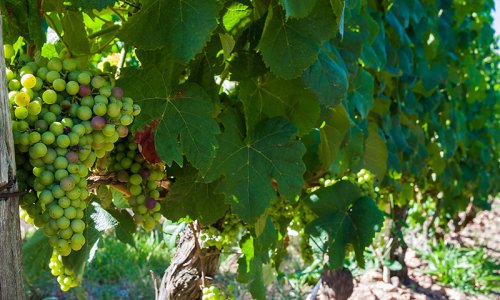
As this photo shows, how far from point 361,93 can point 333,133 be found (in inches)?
22.1

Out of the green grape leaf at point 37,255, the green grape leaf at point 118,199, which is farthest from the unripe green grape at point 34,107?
the green grape leaf at point 118,199

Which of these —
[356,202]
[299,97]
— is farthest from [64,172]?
[356,202]

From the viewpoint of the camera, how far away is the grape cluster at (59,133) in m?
1.00

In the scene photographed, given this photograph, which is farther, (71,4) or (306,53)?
(306,53)

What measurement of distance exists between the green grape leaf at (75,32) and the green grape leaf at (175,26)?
9.5 inches

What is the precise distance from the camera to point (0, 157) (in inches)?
36.4

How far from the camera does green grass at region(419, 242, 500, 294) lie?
21.2ft

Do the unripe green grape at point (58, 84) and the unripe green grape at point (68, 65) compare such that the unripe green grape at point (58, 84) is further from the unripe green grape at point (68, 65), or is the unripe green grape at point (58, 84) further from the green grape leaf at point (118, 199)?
the green grape leaf at point (118, 199)

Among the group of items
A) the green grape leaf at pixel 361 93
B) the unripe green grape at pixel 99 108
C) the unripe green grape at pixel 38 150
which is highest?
the green grape leaf at pixel 361 93

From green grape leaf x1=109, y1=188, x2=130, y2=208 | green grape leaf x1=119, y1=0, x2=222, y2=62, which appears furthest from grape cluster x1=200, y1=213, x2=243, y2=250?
green grape leaf x1=119, y1=0, x2=222, y2=62

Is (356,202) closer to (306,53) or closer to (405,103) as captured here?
Answer: (306,53)

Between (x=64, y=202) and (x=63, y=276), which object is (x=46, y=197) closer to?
(x=64, y=202)

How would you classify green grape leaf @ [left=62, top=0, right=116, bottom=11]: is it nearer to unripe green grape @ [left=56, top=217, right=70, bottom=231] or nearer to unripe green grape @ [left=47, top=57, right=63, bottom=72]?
unripe green grape @ [left=47, top=57, right=63, bottom=72]

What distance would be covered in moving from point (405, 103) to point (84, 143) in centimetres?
322
